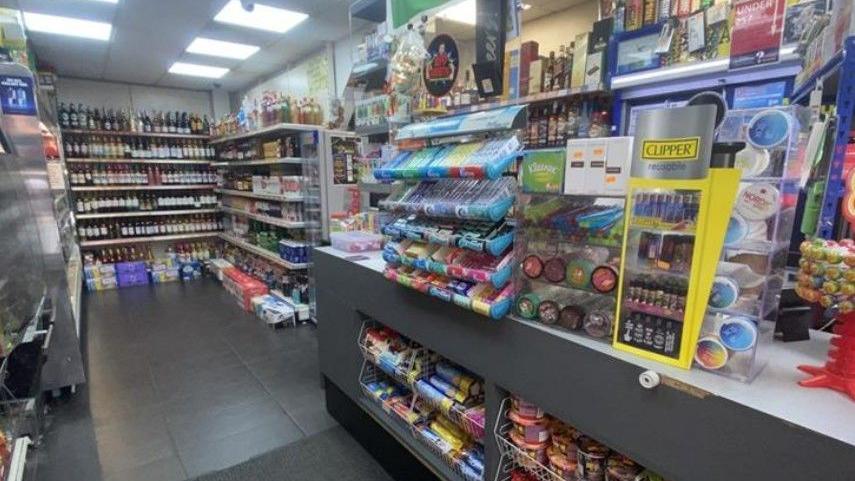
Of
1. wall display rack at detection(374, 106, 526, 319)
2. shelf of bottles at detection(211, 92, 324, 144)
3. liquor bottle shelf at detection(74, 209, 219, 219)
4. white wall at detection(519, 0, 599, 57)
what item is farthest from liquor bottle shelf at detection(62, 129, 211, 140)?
wall display rack at detection(374, 106, 526, 319)

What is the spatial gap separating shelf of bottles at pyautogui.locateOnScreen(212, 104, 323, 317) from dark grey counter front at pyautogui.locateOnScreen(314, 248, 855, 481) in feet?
10.2

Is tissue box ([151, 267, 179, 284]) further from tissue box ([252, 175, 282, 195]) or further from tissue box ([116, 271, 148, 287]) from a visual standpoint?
tissue box ([252, 175, 282, 195])

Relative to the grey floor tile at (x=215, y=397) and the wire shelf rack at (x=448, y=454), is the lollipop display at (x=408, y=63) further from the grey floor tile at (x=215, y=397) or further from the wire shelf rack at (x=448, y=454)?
the grey floor tile at (x=215, y=397)

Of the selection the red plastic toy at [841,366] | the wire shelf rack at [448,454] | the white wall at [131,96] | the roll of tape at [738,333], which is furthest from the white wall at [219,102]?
the red plastic toy at [841,366]

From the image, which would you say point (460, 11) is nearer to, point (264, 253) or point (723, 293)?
point (723, 293)

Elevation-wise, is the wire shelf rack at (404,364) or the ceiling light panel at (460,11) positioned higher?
the ceiling light panel at (460,11)

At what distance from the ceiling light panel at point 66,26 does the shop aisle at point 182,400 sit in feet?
10.3

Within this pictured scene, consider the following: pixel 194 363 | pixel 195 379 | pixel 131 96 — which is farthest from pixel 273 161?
pixel 131 96

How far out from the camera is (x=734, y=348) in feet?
2.91

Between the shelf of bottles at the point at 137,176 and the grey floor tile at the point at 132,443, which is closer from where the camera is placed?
the grey floor tile at the point at 132,443

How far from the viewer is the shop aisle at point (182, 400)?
94.9 inches

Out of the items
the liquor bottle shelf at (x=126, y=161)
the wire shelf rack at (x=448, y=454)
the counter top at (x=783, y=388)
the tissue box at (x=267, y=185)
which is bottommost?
the wire shelf rack at (x=448, y=454)

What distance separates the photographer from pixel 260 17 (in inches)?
174

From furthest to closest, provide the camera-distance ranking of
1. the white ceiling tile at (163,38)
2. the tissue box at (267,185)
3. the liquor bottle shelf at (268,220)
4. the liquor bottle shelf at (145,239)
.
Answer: the liquor bottle shelf at (145,239)
the tissue box at (267,185)
the liquor bottle shelf at (268,220)
the white ceiling tile at (163,38)
